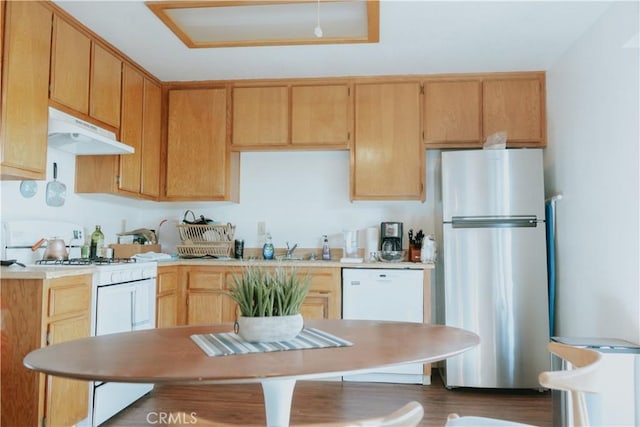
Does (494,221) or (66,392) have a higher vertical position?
(494,221)

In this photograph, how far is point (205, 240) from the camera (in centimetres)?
396

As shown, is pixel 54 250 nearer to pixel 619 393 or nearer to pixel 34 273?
pixel 34 273

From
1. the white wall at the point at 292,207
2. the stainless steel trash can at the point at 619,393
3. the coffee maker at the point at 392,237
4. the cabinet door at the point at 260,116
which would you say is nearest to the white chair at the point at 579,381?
the stainless steel trash can at the point at 619,393

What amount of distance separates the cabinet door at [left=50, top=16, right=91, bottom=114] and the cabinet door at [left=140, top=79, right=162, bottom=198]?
0.74m

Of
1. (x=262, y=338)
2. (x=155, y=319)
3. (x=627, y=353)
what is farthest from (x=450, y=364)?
(x=262, y=338)

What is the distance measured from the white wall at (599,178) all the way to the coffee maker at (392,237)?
116cm

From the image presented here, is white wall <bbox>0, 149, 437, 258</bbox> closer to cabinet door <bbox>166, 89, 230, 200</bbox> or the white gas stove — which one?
cabinet door <bbox>166, 89, 230, 200</bbox>

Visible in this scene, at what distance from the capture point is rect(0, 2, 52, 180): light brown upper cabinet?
7.48 ft

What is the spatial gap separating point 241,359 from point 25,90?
2.13 meters

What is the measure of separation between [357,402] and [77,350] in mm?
2191

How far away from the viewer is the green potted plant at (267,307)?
1.24m

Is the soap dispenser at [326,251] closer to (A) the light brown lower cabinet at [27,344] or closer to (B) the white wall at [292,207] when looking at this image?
(B) the white wall at [292,207]

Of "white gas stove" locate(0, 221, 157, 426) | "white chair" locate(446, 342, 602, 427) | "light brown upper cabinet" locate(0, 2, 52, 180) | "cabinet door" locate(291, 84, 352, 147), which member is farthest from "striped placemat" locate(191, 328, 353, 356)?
"cabinet door" locate(291, 84, 352, 147)

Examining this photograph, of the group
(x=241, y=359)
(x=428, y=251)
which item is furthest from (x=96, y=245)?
(x=241, y=359)
